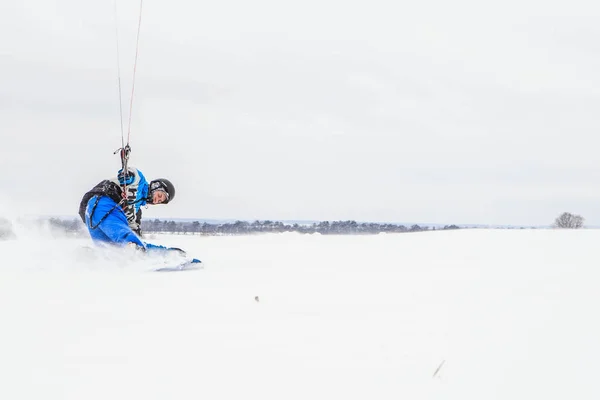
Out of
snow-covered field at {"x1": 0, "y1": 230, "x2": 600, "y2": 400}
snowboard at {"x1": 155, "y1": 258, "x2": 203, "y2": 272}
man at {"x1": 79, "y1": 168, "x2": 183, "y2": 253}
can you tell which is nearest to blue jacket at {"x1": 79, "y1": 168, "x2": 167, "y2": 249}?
man at {"x1": 79, "y1": 168, "x2": 183, "y2": 253}

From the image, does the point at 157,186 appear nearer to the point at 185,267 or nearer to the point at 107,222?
the point at 107,222

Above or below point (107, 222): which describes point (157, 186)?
above

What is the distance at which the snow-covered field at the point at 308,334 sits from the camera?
2090mm

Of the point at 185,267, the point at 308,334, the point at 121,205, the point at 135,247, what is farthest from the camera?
the point at 121,205

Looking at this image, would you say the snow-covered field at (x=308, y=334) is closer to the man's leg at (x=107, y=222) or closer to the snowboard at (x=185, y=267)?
the snowboard at (x=185, y=267)

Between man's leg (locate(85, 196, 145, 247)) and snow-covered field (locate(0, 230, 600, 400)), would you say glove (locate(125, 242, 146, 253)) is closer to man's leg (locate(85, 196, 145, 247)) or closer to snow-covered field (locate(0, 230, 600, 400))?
man's leg (locate(85, 196, 145, 247))

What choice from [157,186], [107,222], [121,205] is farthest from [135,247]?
[157,186]

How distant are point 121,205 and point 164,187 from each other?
0.57 m

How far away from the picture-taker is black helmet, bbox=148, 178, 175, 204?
6.42 meters

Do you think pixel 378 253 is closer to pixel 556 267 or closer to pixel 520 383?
pixel 556 267

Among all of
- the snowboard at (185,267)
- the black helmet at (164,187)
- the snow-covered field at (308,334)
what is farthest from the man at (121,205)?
the snow-covered field at (308,334)

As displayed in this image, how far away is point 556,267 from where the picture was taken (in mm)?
4496

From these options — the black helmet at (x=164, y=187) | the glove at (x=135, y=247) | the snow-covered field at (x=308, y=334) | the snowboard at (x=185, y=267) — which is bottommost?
the snow-covered field at (x=308, y=334)

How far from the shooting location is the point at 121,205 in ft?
20.0
